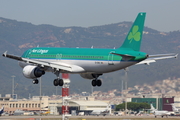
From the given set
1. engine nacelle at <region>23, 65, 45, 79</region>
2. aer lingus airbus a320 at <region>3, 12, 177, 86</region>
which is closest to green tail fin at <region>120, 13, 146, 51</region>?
aer lingus airbus a320 at <region>3, 12, 177, 86</region>

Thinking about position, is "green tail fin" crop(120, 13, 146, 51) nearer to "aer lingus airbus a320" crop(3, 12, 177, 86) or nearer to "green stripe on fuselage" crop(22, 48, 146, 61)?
"aer lingus airbus a320" crop(3, 12, 177, 86)

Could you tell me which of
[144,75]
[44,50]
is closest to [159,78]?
[144,75]

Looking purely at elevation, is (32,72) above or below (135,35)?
below

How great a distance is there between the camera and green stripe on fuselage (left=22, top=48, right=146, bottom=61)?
74.2m

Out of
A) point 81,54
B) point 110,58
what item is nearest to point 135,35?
point 110,58

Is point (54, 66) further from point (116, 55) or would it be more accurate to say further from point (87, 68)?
point (116, 55)

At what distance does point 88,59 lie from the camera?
77250 millimetres

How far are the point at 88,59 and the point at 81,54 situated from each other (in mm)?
1676

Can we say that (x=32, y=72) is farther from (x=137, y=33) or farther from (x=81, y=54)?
(x=137, y=33)

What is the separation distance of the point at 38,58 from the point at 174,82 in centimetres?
8644

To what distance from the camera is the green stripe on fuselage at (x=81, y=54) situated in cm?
7419

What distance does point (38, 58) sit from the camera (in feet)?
268

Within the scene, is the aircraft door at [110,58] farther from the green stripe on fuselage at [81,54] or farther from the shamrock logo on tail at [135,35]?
the shamrock logo on tail at [135,35]

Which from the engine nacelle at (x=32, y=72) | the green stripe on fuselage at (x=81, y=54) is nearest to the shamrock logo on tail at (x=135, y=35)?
the green stripe on fuselage at (x=81, y=54)
